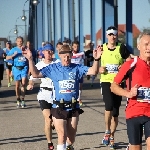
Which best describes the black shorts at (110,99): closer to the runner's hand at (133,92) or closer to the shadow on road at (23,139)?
the shadow on road at (23,139)

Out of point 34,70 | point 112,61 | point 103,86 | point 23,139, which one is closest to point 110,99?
point 103,86

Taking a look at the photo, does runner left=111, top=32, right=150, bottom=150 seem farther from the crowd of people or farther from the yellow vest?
the yellow vest

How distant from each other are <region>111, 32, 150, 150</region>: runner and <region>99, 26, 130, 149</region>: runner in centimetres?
321

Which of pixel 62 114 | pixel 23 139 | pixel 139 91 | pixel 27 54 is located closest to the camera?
pixel 139 91

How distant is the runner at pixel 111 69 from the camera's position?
918 cm

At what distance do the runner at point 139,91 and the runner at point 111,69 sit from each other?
321 centimetres

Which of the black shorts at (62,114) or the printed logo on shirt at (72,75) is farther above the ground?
the printed logo on shirt at (72,75)

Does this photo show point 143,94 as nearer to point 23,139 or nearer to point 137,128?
point 137,128

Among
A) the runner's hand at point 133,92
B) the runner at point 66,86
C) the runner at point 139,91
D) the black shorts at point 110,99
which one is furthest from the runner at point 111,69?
the runner's hand at point 133,92

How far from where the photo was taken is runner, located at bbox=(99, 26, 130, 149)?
9180 millimetres

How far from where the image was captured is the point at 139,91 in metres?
5.78

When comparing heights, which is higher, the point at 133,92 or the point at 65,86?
the point at 133,92

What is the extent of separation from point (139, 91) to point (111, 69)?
3471 millimetres

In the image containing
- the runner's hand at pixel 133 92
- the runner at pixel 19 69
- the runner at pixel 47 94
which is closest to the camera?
the runner's hand at pixel 133 92
